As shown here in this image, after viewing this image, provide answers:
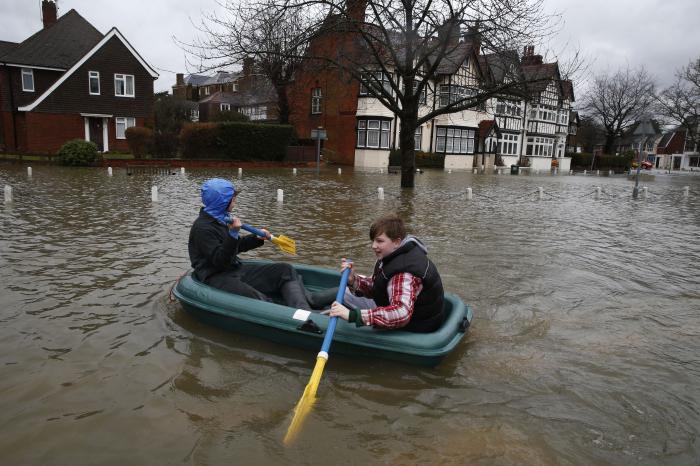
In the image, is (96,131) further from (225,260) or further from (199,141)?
(225,260)

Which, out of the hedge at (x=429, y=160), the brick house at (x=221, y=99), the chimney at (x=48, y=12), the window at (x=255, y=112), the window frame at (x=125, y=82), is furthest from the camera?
the window at (x=255, y=112)

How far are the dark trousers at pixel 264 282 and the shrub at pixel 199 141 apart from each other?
83.9 ft

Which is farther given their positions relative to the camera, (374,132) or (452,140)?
(452,140)

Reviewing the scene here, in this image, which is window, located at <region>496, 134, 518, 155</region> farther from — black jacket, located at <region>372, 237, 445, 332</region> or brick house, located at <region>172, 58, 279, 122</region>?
black jacket, located at <region>372, 237, 445, 332</region>

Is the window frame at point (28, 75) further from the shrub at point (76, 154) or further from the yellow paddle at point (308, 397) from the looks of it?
the yellow paddle at point (308, 397)

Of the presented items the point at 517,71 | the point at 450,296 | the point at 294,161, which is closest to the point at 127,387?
the point at 450,296

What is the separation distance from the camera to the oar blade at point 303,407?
342 cm

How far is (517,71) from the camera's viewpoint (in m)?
17.3

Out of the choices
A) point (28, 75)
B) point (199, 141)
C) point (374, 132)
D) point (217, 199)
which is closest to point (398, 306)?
point (217, 199)

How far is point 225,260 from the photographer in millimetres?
4992

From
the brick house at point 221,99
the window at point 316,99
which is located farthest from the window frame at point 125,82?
the window at point 316,99

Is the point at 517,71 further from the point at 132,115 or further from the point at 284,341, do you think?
the point at 132,115

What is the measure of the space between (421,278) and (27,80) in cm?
3402

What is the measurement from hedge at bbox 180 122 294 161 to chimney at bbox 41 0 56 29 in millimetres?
14380
